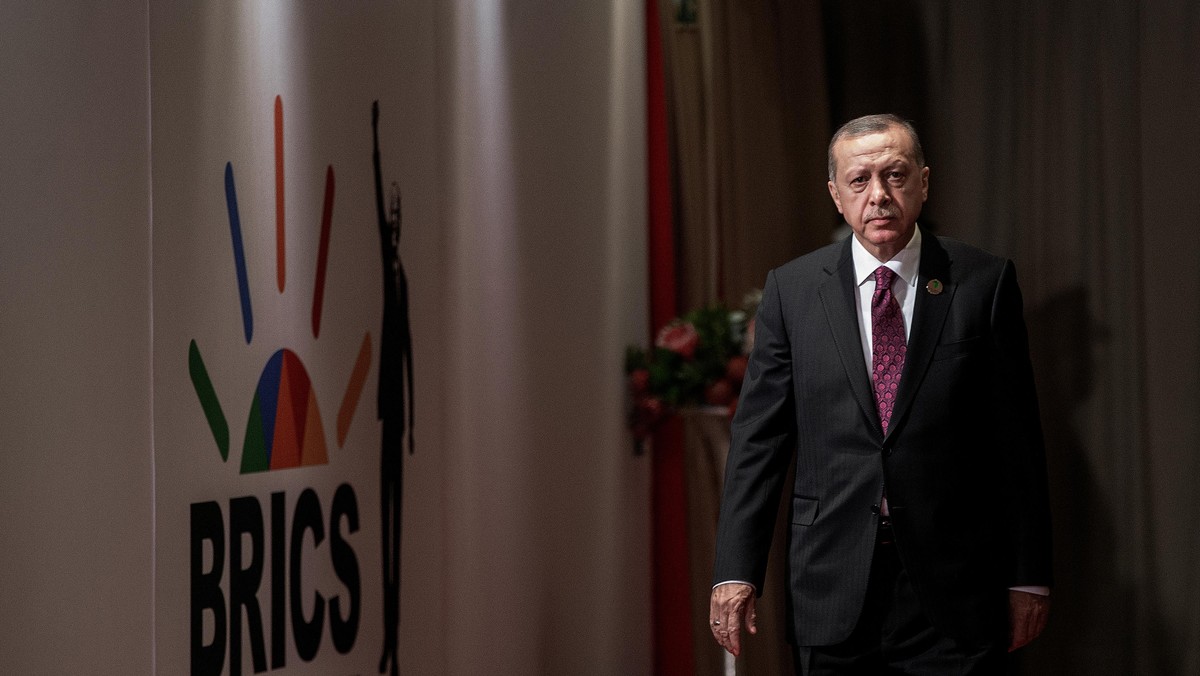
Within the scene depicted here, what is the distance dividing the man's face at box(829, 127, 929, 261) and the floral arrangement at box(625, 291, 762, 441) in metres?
1.57

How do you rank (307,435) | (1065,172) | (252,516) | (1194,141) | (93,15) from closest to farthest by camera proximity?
(93,15) < (252,516) < (307,435) < (1194,141) < (1065,172)

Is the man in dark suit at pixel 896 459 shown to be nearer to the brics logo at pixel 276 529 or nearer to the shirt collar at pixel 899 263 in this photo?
the shirt collar at pixel 899 263

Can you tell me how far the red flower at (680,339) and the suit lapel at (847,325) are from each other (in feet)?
5.19

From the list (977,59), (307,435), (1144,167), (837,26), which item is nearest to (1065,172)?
(1144,167)

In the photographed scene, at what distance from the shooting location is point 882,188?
2.02 meters

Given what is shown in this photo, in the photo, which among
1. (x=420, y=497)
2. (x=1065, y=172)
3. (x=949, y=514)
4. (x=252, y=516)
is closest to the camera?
(x=949, y=514)

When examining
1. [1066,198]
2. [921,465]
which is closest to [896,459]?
[921,465]

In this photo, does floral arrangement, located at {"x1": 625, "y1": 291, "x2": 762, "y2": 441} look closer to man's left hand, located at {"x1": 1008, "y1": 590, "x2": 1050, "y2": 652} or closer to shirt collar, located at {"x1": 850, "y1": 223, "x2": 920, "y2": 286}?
shirt collar, located at {"x1": 850, "y1": 223, "x2": 920, "y2": 286}

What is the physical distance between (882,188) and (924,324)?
24 cm

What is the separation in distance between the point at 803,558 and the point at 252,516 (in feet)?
3.85

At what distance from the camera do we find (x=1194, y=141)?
338cm

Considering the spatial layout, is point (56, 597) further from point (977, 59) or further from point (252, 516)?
Answer: point (977, 59)

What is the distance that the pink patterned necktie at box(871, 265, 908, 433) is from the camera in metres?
2.01

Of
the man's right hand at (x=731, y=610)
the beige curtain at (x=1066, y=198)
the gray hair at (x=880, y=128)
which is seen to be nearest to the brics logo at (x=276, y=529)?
the man's right hand at (x=731, y=610)
